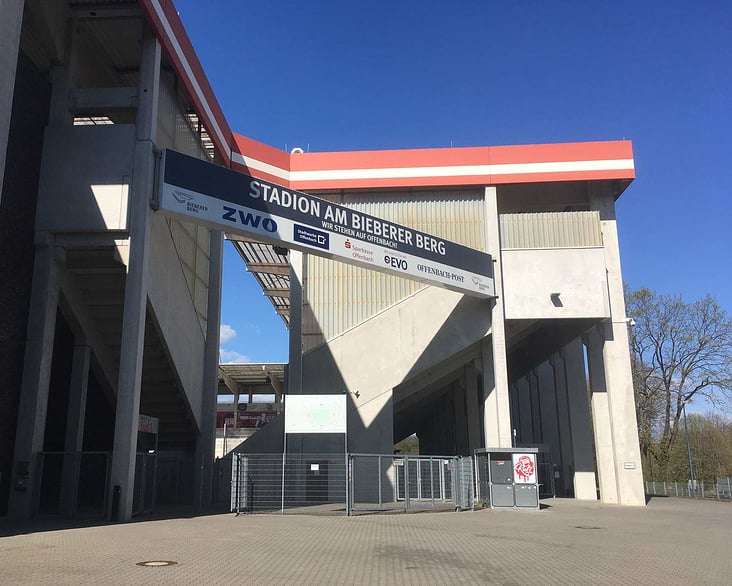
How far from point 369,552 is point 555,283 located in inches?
668

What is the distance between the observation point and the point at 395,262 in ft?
72.6

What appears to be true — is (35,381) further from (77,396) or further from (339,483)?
(339,483)

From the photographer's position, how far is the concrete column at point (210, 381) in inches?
1028

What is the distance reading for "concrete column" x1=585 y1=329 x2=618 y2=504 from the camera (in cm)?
2598

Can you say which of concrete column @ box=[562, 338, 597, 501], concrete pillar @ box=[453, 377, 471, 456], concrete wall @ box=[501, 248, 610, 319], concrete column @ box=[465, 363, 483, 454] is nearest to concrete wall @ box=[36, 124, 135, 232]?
concrete wall @ box=[501, 248, 610, 319]

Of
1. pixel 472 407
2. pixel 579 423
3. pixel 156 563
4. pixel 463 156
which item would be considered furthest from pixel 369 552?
pixel 472 407

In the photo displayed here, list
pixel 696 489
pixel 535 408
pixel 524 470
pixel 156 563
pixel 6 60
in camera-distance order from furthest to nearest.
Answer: pixel 535 408 → pixel 696 489 → pixel 524 470 → pixel 6 60 → pixel 156 563

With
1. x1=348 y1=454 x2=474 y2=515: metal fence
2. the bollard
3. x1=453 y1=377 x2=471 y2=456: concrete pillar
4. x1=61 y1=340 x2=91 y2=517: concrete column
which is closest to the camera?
the bollard

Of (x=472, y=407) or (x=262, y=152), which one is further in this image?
(x=472, y=407)

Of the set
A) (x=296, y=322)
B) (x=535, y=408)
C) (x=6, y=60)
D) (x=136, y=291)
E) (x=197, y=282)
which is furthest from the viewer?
(x=535, y=408)

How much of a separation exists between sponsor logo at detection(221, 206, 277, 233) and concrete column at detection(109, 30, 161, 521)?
212 cm

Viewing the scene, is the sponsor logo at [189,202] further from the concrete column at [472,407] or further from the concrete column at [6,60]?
the concrete column at [472,407]

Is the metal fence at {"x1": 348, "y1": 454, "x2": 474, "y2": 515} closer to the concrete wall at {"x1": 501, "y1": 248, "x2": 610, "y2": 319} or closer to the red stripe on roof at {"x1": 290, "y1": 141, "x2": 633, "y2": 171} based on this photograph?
the concrete wall at {"x1": 501, "y1": 248, "x2": 610, "y2": 319}

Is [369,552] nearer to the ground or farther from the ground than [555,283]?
nearer to the ground
